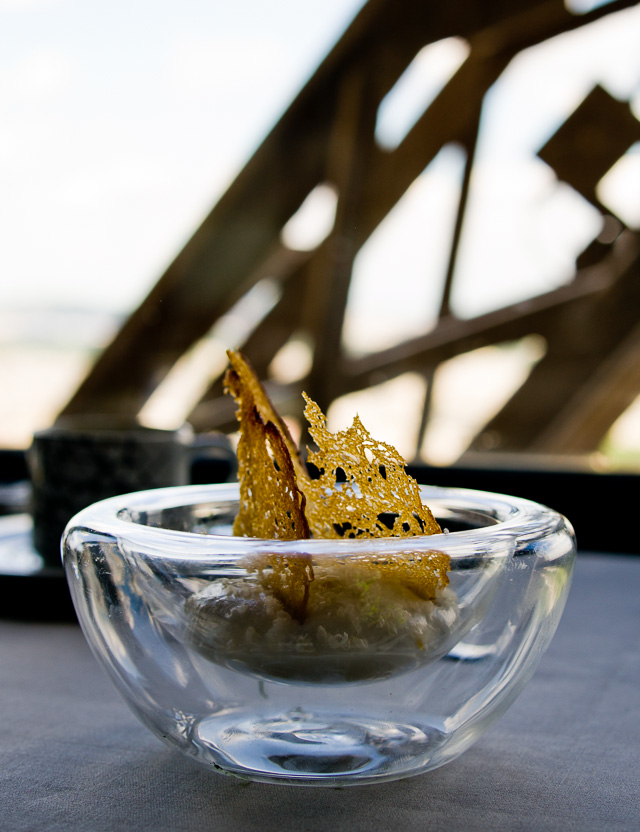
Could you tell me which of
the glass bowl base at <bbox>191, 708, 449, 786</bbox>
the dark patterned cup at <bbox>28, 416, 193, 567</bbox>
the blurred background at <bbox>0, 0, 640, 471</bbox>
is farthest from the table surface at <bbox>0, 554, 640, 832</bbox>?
the blurred background at <bbox>0, 0, 640, 471</bbox>

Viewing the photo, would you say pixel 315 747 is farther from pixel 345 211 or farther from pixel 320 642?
pixel 345 211

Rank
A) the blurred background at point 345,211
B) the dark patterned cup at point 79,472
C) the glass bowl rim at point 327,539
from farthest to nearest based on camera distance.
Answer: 1. the blurred background at point 345,211
2. the dark patterned cup at point 79,472
3. the glass bowl rim at point 327,539

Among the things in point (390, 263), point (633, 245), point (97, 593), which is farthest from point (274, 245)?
point (97, 593)

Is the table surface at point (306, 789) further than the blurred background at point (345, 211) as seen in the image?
No

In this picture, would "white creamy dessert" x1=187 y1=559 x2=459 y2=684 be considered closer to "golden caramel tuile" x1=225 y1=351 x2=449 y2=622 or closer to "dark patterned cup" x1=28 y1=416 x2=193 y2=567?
"golden caramel tuile" x1=225 y1=351 x2=449 y2=622

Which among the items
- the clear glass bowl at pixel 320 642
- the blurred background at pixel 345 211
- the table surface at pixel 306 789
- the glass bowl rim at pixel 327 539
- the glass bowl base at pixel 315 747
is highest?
the blurred background at pixel 345 211

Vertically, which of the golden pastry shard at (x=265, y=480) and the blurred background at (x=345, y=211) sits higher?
the blurred background at (x=345, y=211)

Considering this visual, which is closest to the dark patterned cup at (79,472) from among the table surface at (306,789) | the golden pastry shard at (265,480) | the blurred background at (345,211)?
the table surface at (306,789)

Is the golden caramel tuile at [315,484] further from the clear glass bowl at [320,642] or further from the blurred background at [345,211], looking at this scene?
the blurred background at [345,211]
